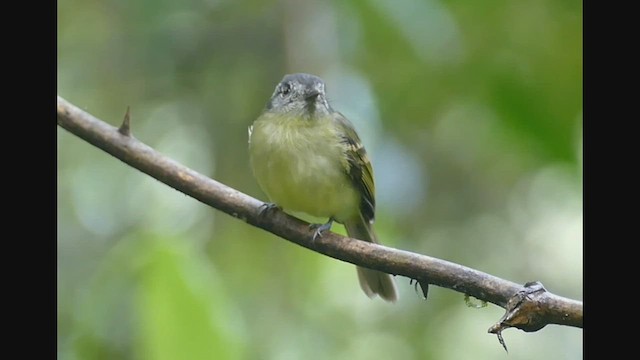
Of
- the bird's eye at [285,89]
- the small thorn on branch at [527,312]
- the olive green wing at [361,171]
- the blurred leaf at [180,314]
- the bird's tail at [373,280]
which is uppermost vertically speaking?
the bird's eye at [285,89]

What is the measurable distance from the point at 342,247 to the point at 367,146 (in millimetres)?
497

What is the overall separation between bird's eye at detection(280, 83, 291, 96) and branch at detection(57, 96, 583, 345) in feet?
1.37

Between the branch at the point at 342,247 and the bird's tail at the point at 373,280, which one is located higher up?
the bird's tail at the point at 373,280

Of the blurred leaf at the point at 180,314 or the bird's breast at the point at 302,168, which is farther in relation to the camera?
the bird's breast at the point at 302,168

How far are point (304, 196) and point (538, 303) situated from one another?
2.96 ft

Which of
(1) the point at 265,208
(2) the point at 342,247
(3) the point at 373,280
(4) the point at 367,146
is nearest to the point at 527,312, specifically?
(2) the point at 342,247

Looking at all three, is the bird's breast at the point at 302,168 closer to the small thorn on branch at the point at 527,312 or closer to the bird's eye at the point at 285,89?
the bird's eye at the point at 285,89

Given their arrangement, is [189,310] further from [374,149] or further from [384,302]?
[384,302]

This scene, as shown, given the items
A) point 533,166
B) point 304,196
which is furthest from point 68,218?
point 533,166

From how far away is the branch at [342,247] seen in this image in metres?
1.29

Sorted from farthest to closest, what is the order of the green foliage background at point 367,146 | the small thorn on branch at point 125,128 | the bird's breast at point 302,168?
1. the bird's breast at point 302,168
2. the small thorn on branch at point 125,128
3. the green foliage background at point 367,146

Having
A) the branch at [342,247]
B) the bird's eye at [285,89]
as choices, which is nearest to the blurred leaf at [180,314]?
the branch at [342,247]

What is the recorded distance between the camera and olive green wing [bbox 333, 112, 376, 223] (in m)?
2.21

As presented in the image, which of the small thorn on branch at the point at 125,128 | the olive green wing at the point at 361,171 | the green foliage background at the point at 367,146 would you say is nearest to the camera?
the green foliage background at the point at 367,146
